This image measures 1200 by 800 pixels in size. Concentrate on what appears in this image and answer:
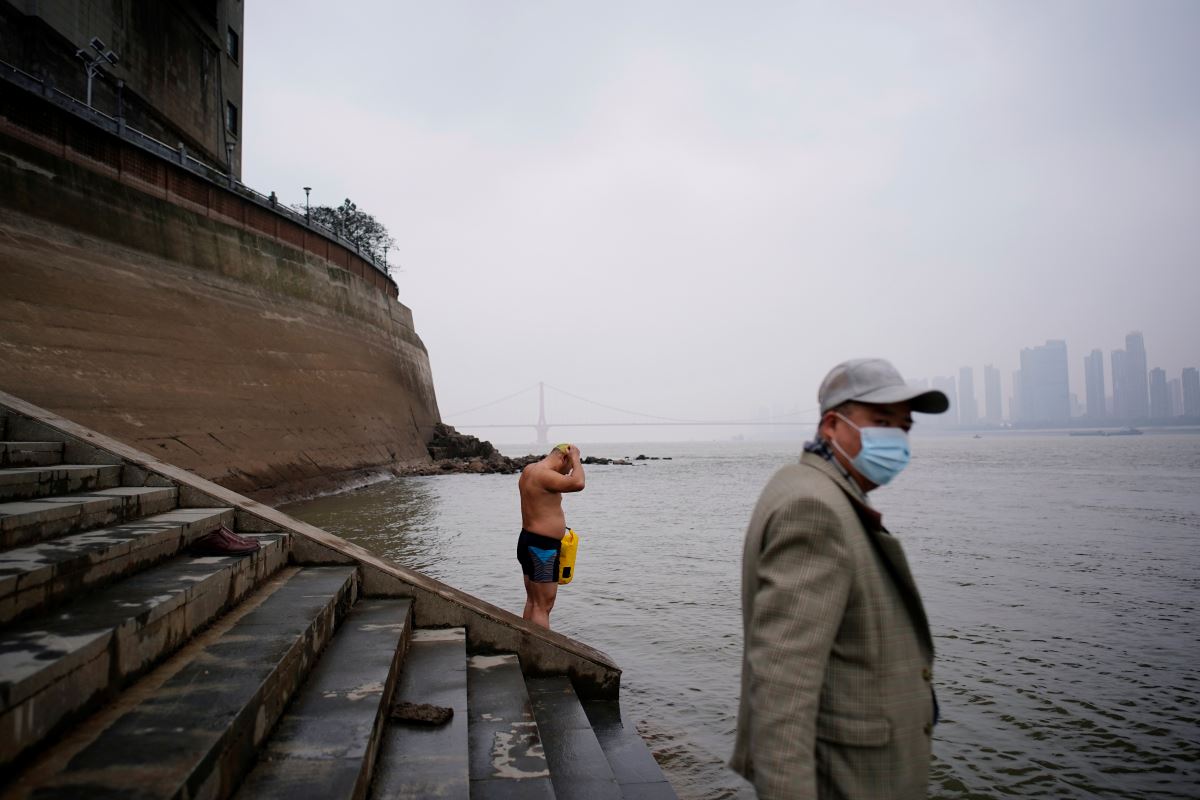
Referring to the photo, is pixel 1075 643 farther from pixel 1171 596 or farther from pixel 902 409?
pixel 902 409

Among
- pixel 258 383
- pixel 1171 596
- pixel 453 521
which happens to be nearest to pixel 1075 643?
pixel 1171 596

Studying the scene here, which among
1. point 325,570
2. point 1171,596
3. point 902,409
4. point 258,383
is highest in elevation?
point 258,383

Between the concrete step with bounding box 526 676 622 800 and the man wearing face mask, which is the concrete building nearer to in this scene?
the concrete step with bounding box 526 676 622 800

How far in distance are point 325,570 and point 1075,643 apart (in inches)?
264

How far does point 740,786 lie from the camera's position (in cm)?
405

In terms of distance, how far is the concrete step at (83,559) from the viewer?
264 centimetres

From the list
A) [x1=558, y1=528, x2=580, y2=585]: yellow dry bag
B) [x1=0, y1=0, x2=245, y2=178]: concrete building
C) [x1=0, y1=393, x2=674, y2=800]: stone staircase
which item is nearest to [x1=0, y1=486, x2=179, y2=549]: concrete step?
[x1=0, y1=393, x2=674, y2=800]: stone staircase

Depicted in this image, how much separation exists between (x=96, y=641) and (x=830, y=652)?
7.52ft

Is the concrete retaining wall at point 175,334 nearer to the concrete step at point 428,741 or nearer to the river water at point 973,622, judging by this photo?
the river water at point 973,622

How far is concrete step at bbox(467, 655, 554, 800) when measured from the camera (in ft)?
9.80

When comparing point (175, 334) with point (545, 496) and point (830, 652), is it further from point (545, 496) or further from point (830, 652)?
point (830, 652)

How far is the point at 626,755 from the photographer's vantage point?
3.98m

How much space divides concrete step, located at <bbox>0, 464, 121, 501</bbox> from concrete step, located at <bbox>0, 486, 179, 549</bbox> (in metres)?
0.09

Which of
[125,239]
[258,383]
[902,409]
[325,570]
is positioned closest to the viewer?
[902,409]
